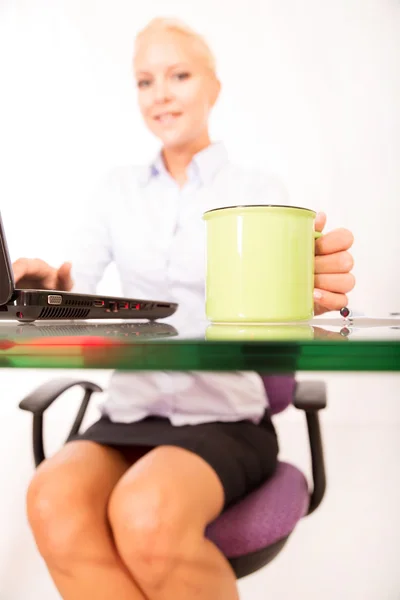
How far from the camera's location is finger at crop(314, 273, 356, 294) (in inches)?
28.7

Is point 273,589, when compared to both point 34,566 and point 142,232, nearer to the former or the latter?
point 34,566

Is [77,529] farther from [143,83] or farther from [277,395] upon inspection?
[143,83]

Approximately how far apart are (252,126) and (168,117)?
299 mm

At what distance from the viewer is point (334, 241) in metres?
0.67

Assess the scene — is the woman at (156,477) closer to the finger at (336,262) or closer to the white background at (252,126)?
the finger at (336,262)

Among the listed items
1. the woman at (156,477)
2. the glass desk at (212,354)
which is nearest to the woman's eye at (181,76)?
the woman at (156,477)

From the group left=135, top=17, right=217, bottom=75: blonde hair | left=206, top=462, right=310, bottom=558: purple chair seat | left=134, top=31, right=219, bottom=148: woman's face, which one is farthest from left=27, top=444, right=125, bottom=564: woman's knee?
left=135, top=17, right=217, bottom=75: blonde hair

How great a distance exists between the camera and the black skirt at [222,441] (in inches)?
26.9

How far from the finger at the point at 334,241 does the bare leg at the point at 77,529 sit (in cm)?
45

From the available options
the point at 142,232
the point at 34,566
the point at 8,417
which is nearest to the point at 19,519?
the point at 34,566

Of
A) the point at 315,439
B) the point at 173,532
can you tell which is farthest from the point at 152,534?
the point at 315,439

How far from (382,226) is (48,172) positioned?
1238mm

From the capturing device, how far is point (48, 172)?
194 cm

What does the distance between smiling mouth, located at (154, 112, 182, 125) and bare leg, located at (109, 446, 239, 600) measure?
1364 millimetres
